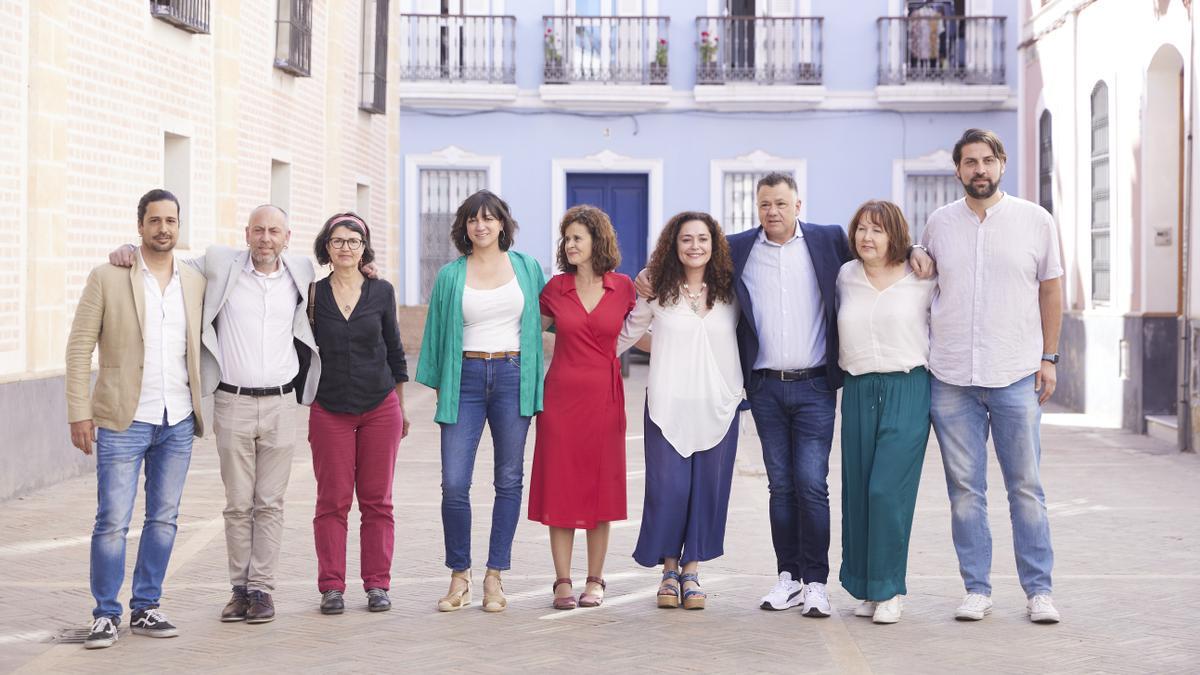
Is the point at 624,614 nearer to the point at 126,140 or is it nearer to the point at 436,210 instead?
the point at 126,140

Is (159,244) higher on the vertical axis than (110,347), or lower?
higher

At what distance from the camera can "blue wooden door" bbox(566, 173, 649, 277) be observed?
90.0ft

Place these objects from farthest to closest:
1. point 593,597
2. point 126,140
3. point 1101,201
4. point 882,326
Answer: point 1101,201 → point 126,140 → point 593,597 → point 882,326

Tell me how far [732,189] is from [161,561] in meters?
21.3

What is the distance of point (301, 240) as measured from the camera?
1916 cm

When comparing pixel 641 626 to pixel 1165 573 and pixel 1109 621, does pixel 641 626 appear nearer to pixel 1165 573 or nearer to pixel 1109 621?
pixel 1109 621

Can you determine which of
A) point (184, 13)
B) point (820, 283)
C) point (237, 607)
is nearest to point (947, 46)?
point (184, 13)

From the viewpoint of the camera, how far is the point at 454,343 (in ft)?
24.1

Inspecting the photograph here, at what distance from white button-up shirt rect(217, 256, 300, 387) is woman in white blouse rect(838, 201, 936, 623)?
244 cm

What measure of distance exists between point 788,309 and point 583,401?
101 cm

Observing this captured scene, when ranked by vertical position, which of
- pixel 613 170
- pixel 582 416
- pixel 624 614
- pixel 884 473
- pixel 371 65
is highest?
pixel 371 65

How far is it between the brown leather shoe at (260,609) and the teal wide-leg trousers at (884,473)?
8.29ft

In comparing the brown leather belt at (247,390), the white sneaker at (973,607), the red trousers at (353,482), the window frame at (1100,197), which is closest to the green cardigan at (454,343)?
the red trousers at (353,482)

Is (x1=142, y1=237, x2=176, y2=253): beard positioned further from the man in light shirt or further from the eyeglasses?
the man in light shirt
